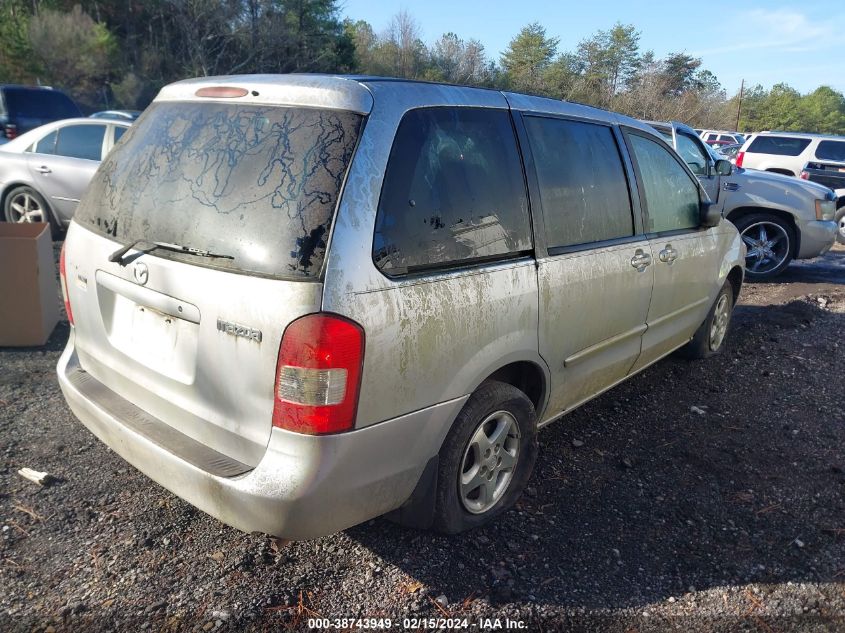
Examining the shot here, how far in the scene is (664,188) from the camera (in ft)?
13.3

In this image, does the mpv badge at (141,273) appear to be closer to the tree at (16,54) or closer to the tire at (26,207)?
the tire at (26,207)

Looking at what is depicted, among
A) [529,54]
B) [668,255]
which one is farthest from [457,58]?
[668,255]

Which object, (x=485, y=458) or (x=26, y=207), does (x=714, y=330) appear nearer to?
(x=485, y=458)

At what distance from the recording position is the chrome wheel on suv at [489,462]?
8.93ft

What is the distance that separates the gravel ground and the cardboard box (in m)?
0.82

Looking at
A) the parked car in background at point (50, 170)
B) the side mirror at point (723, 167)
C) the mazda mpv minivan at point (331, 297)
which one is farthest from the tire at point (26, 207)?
the side mirror at point (723, 167)

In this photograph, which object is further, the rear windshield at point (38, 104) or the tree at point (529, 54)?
the tree at point (529, 54)

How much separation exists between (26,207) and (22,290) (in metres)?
3.93

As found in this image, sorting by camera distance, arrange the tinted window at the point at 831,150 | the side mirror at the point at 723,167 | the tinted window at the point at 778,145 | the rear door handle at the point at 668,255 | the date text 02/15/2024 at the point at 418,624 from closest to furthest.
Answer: the date text 02/15/2024 at the point at 418,624, the rear door handle at the point at 668,255, the side mirror at the point at 723,167, the tinted window at the point at 831,150, the tinted window at the point at 778,145

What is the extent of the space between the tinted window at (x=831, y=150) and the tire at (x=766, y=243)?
5.95 metres

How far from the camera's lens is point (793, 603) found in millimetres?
2529

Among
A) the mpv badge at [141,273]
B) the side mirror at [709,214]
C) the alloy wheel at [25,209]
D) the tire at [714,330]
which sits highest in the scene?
the side mirror at [709,214]

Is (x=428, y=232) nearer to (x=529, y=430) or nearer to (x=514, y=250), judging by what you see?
(x=514, y=250)

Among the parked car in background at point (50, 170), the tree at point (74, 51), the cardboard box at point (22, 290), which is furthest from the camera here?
the tree at point (74, 51)
